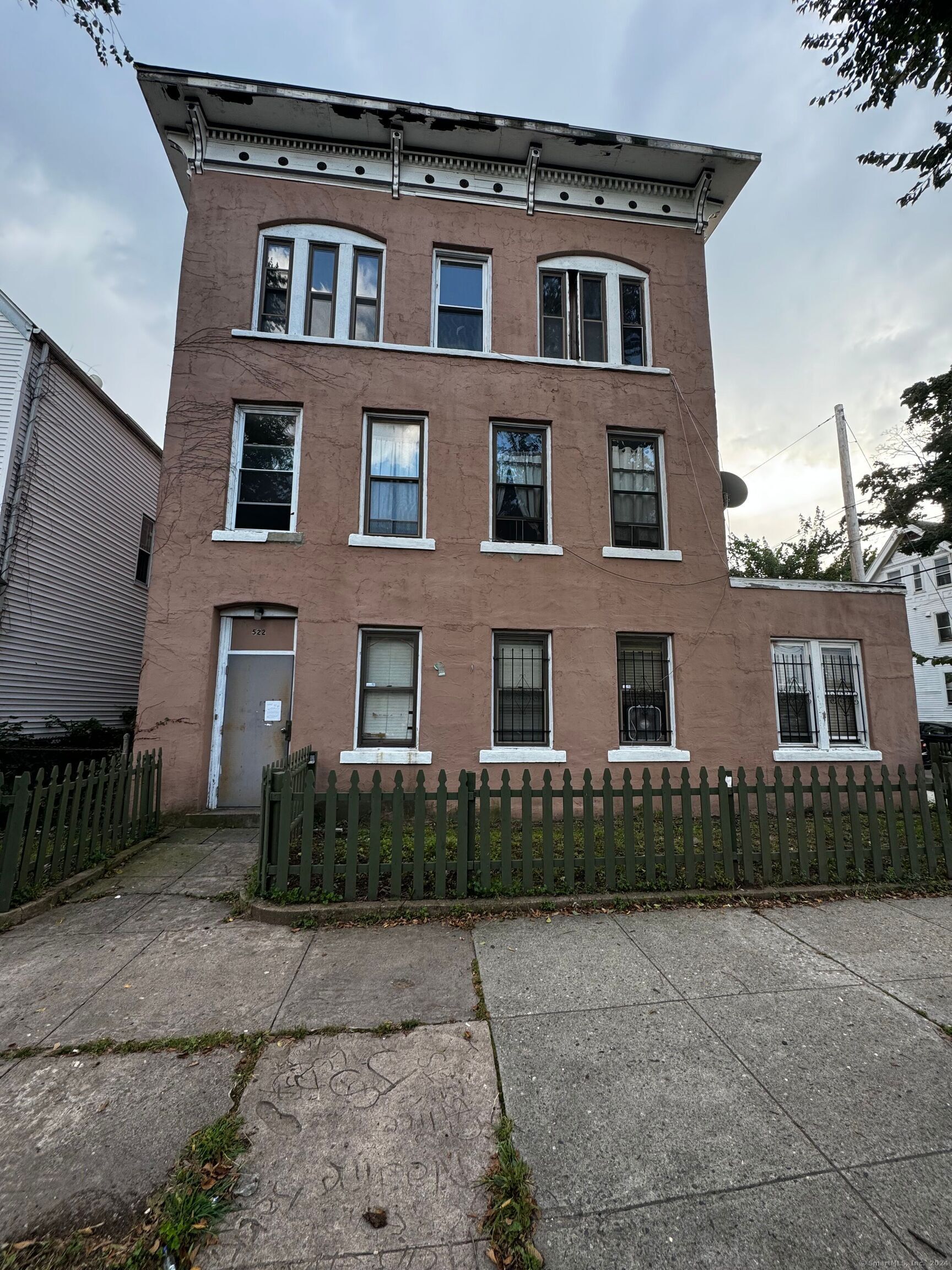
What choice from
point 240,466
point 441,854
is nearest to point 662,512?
point 240,466

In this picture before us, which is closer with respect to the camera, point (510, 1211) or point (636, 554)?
point (510, 1211)

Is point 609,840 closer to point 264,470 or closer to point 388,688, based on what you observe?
point 388,688

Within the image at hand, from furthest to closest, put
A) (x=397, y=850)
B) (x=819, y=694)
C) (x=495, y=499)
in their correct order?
(x=819, y=694) → (x=495, y=499) → (x=397, y=850)

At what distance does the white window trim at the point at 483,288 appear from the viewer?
10.3m

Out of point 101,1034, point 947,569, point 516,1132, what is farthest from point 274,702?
point 947,569

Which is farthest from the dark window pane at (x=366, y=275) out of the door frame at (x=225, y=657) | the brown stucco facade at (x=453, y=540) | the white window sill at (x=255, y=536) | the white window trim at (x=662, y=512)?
the door frame at (x=225, y=657)

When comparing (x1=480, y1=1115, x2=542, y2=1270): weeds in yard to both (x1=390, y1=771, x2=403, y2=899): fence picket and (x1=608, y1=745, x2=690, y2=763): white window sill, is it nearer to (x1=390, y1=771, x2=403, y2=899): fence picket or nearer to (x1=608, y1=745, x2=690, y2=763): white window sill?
(x1=390, y1=771, x2=403, y2=899): fence picket

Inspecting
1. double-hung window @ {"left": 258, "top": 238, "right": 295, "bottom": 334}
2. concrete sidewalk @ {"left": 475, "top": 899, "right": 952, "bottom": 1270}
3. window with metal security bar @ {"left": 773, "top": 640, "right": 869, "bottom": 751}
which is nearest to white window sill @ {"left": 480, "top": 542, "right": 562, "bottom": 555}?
window with metal security bar @ {"left": 773, "top": 640, "right": 869, "bottom": 751}

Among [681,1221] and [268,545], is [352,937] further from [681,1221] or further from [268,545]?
[268,545]

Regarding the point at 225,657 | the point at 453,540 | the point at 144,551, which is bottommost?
the point at 225,657

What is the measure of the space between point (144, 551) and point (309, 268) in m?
9.06

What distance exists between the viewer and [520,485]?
10016 mm

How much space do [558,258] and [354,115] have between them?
424 centimetres

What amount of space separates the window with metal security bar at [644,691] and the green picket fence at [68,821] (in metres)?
7.11
